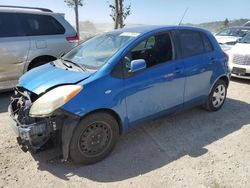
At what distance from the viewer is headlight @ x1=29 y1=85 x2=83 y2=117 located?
3.00 meters

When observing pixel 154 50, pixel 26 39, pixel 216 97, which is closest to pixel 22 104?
pixel 154 50

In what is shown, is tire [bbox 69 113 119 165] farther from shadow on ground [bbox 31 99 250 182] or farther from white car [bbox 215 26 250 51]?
white car [bbox 215 26 250 51]

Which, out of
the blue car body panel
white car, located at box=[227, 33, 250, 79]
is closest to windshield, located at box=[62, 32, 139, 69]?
the blue car body panel

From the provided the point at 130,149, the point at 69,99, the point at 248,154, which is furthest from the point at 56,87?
the point at 248,154

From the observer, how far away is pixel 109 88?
3.33 m

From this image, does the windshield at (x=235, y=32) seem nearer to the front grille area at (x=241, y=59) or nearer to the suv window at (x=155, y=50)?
the front grille area at (x=241, y=59)

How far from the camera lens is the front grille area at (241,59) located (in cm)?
728

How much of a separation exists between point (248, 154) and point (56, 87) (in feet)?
9.02

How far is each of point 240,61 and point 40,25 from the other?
17.8 feet

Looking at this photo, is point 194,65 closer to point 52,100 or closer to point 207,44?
point 207,44

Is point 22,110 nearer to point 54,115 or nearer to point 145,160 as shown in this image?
point 54,115

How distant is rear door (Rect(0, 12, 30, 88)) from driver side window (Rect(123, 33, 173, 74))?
322cm

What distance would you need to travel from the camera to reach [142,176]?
3205 mm

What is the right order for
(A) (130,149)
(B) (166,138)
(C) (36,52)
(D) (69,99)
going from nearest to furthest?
Answer: (D) (69,99)
(A) (130,149)
(B) (166,138)
(C) (36,52)
